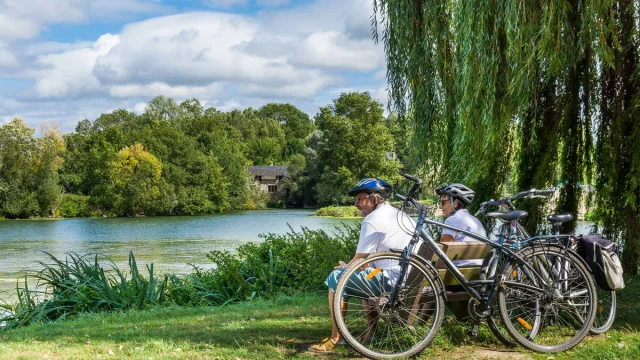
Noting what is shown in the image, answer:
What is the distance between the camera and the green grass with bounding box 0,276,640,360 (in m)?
4.81

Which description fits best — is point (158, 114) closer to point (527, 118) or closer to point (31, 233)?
point (31, 233)

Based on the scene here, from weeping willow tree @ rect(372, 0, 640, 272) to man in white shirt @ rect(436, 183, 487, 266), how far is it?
209cm

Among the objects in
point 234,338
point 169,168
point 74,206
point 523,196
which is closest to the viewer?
point 523,196

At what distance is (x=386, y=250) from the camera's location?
4.65 metres

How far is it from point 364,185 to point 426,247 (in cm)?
61

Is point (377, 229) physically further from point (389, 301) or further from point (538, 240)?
point (538, 240)

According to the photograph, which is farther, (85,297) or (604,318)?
(85,297)

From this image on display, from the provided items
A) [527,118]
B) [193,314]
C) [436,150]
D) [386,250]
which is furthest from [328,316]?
[527,118]

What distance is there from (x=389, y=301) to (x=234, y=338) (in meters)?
1.51

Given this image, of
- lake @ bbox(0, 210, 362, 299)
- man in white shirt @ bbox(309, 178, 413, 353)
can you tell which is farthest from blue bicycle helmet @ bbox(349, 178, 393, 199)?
lake @ bbox(0, 210, 362, 299)

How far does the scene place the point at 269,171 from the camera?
89.8 m

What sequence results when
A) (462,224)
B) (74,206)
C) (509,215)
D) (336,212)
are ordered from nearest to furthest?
1. (509,215)
2. (462,224)
3. (336,212)
4. (74,206)

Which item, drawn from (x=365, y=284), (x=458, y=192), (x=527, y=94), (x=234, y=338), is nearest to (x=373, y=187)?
(x=365, y=284)

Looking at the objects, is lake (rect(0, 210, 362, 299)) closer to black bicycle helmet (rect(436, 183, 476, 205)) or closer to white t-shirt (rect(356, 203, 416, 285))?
black bicycle helmet (rect(436, 183, 476, 205))
